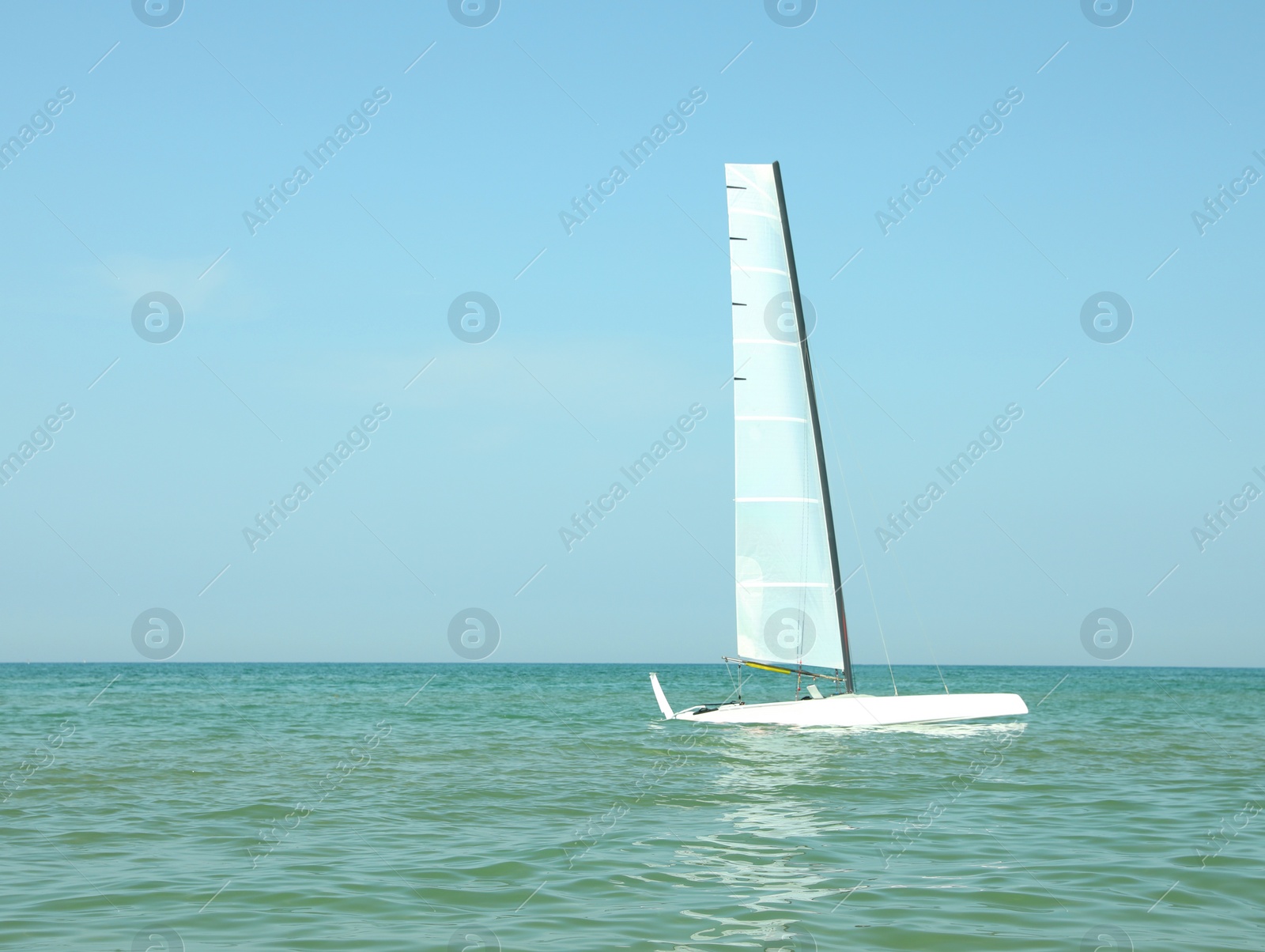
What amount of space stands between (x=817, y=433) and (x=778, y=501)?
189cm

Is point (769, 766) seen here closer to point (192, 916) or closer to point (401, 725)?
point (192, 916)

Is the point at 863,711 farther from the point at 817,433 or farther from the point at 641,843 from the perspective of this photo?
the point at 641,843

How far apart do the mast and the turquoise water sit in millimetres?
2426

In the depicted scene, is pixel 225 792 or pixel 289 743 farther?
pixel 289 743

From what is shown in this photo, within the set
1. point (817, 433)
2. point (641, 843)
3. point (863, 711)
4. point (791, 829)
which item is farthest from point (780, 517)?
point (641, 843)

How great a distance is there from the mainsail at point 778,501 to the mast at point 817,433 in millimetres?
26

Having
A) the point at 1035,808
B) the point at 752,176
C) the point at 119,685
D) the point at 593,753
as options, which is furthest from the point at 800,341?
the point at 119,685

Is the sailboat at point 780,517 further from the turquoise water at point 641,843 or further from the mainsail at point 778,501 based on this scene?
the turquoise water at point 641,843

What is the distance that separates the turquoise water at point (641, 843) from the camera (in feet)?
28.5

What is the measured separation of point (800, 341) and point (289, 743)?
14629mm

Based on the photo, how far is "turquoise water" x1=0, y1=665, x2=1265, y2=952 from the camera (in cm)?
870

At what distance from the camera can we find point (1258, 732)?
2814cm

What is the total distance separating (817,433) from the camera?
25.1 metres

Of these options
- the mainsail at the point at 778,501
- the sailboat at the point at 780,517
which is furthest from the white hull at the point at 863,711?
the mainsail at the point at 778,501
